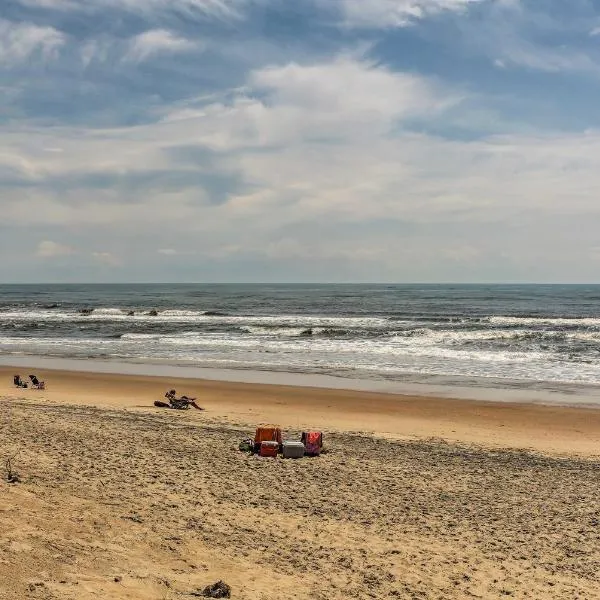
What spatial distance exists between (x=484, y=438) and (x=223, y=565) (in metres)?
9.20

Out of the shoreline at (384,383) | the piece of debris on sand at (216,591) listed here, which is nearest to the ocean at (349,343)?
the shoreline at (384,383)

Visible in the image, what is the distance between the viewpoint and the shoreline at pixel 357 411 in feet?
49.0

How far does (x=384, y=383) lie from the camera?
22.9 meters

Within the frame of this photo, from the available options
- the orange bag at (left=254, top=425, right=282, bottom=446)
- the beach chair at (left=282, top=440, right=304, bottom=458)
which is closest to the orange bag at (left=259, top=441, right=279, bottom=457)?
the beach chair at (left=282, top=440, right=304, bottom=458)

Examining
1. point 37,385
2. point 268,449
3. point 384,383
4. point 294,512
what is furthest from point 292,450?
point 37,385

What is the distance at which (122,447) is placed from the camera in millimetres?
11906

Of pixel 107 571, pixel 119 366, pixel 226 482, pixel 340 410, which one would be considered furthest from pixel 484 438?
pixel 119 366

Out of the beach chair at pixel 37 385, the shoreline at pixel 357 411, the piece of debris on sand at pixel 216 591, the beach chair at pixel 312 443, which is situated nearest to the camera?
the piece of debris on sand at pixel 216 591

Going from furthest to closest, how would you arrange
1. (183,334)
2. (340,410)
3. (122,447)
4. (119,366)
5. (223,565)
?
1. (183,334)
2. (119,366)
3. (340,410)
4. (122,447)
5. (223,565)

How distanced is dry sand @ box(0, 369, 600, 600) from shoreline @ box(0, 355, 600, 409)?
475 cm

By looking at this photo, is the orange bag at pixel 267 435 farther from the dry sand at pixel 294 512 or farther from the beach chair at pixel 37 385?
the beach chair at pixel 37 385

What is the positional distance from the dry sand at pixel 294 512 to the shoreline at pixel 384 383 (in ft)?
15.6

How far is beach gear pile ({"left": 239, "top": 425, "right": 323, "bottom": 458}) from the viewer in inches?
464

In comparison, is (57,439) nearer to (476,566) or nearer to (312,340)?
(476,566)
